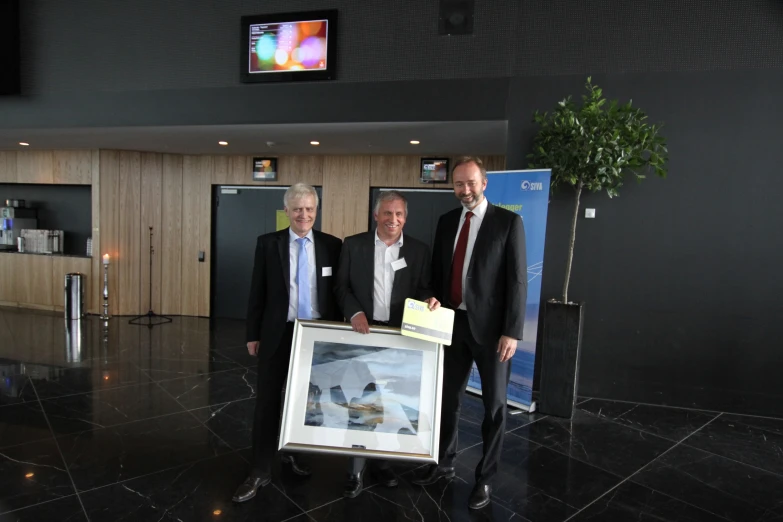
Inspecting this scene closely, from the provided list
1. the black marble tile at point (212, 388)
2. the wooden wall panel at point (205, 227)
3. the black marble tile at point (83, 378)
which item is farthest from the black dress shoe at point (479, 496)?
the wooden wall panel at point (205, 227)

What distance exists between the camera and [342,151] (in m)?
6.93

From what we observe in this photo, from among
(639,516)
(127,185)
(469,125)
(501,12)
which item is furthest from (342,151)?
(639,516)

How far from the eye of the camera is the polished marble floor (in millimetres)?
2730

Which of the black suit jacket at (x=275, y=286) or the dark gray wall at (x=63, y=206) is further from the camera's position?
the dark gray wall at (x=63, y=206)

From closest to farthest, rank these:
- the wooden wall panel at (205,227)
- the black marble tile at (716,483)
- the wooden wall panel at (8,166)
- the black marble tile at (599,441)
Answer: the black marble tile at (716,483) < the black marble tile at (599,441) < the wooden wall panel at (205,227) < the wooden wall panel at (8,166)

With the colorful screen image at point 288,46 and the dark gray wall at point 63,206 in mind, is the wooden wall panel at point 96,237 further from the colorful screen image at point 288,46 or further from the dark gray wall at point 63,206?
the colorful screen image at point 288,46

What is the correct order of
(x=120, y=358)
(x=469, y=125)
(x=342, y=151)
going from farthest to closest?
1. (x=342, y=151)
2. (x=120, y=358)
3. (x=469, y=125)

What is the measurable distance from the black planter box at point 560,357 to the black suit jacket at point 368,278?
73.7 inches

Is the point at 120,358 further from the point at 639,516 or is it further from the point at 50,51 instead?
the point at 639,516

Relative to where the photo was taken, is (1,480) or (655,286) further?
(655,286)

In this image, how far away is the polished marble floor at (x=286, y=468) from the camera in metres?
2.73

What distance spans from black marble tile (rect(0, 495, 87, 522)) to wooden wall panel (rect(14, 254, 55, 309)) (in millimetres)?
6513

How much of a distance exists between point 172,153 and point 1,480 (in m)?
5.87

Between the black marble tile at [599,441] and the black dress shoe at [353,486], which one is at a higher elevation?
the black dress shoe at [353,486]
